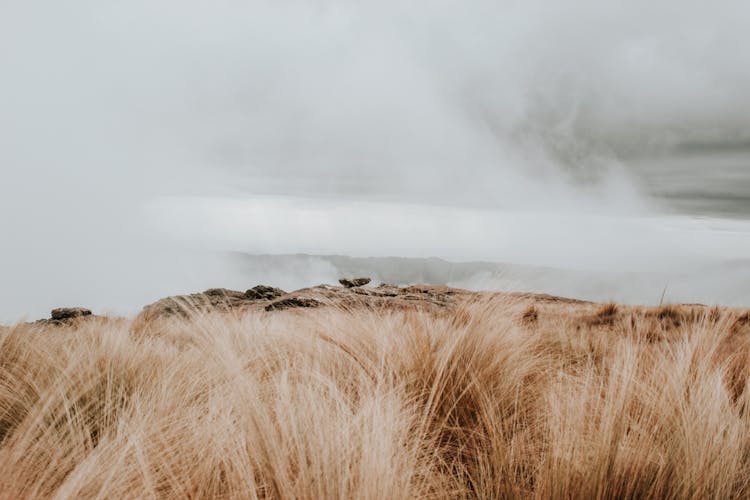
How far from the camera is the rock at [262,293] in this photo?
51.1 feet

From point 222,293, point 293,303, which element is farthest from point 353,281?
point 293,303

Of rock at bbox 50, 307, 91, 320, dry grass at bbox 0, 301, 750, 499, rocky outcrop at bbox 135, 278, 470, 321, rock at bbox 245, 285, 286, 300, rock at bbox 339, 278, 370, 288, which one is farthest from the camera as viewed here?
rock at bbox 339, 278, 370, 288

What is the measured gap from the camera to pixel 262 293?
15.8 m

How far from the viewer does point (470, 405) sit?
2.24 m

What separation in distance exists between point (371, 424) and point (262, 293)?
14.7 m

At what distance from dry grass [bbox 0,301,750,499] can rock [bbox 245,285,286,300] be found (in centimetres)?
1189

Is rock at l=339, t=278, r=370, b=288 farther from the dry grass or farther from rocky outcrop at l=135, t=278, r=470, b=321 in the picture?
the dry grass

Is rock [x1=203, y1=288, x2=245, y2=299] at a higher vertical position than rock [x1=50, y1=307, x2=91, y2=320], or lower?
higher

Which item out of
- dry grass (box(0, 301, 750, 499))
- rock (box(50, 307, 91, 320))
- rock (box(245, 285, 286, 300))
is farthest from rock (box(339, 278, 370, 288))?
dry grass (box(0, 301, 750, 499))

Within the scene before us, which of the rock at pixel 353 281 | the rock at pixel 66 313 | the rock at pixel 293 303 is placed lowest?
the rock at pixel 66 313

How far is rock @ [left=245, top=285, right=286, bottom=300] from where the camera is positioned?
1558 cm

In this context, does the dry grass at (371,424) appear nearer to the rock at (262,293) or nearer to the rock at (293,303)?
the rock at (293,303)

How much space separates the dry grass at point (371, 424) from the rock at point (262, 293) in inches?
468

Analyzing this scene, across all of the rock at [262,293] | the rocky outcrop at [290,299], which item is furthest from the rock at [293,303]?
the rock at [262,293]
